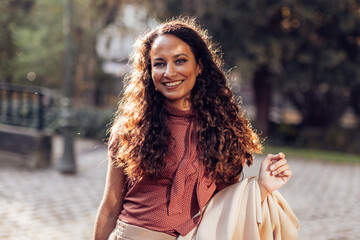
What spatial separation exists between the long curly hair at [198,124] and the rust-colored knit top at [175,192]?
1.7 inches

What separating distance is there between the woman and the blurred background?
3.83m

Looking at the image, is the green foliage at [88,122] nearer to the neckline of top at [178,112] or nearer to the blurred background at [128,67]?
the blurred background at [128,67]

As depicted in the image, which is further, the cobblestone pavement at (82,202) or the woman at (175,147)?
the cobblestone pavement at (82,202)

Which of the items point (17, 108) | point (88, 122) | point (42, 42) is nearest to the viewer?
point (17, 108)

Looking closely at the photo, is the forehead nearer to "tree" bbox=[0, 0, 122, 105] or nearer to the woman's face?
the woman's face

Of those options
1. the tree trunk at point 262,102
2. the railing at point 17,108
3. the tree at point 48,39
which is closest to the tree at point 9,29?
the tree at point 48,39

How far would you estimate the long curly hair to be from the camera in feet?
6.77

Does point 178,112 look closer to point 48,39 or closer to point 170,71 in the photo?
point 170,71

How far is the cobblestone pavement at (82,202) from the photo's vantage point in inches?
216

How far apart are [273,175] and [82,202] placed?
5176 mm

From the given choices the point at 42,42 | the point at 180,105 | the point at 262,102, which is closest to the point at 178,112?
the point at 180,105

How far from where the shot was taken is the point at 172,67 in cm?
207

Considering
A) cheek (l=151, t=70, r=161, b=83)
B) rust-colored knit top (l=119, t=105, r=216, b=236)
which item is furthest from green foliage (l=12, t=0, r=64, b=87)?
rust-colored knit top (l=119, t=105, r=216, b=236)

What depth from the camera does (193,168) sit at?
2.04 metres
